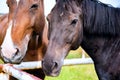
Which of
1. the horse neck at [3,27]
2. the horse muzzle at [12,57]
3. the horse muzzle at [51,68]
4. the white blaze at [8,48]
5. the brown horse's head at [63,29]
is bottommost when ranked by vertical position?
the horse neck at [3,27]

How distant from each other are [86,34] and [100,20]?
20 cm

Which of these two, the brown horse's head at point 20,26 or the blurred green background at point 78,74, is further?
the blurred green background at point 78,74

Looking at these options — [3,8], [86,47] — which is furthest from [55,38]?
[3,8]

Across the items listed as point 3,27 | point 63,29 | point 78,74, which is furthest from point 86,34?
point 78,74

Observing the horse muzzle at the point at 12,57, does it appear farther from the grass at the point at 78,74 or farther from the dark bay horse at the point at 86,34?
the grass at the point at 78,74

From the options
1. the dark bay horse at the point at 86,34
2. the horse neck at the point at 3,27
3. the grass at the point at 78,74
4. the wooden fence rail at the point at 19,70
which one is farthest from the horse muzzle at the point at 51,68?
the grass at the point at 78,74

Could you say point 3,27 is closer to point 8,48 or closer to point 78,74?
point 8,48

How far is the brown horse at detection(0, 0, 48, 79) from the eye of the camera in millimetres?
3503

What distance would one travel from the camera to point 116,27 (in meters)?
3.17

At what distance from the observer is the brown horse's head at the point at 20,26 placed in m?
3.48

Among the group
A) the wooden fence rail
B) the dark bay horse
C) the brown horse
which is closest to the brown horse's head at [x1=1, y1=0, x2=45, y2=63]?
the brown horse

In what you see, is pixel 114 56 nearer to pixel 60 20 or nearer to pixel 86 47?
pixel 86 47

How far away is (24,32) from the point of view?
3.73 meters

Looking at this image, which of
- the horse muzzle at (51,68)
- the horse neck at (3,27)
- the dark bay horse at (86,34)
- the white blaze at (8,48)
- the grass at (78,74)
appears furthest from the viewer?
the grass at (78,74)
